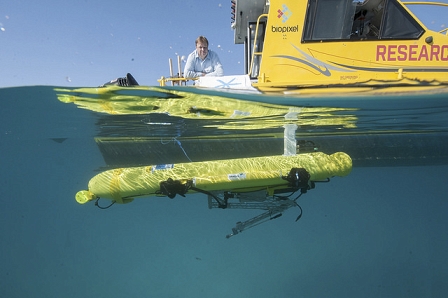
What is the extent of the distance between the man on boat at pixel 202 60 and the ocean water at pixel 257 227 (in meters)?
1.16

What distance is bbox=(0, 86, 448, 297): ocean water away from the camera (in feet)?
23.8

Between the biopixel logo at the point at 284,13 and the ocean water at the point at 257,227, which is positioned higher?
the biopixel logo at the point at 284,13

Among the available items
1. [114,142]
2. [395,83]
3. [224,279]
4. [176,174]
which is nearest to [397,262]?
[224,279]

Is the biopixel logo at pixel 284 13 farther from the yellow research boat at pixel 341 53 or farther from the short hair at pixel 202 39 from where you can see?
the short hair at pixel 202 39

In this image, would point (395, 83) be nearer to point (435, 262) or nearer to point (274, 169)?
point (274, 169)

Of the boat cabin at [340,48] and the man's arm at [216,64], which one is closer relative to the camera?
the boat cabin at [340,48]

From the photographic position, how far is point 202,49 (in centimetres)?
581

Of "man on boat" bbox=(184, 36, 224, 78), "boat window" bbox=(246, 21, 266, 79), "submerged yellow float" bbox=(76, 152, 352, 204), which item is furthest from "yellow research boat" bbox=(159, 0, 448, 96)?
"man on boat" bbox=(184, 36, 224, 78)

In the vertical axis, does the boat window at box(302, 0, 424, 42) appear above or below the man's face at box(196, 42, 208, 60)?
above

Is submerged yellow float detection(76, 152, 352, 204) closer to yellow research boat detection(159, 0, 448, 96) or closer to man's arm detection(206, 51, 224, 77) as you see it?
yellow research boat detection(159, 0, 448, 96)

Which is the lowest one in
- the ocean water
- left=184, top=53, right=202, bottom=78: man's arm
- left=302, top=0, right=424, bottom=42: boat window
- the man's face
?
the ocean water

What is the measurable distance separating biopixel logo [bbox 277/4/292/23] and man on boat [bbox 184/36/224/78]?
176 cm

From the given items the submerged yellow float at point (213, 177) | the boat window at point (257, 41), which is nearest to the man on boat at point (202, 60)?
the boat window at point (257, 41)

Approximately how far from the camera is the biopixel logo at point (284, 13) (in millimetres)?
4387
